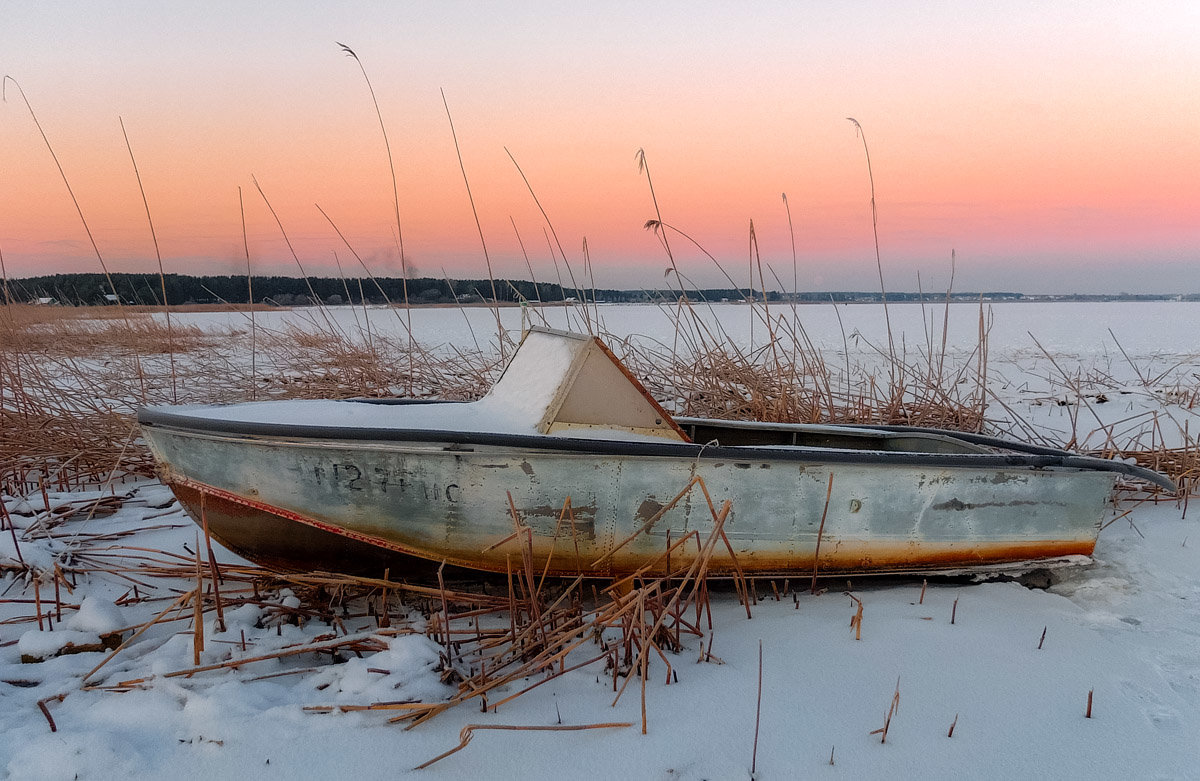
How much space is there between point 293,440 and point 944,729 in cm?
202

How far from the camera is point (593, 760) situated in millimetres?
1641

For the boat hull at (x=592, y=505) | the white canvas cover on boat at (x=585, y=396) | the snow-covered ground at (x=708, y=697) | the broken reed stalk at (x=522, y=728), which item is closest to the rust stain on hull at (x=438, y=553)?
the boat hull at (x=592, y=505)

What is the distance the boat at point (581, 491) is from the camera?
2.30 m

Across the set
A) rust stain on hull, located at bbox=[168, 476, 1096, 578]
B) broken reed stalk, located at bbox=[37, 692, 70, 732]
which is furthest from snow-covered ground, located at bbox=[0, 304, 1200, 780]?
rust stain on hull, located at bbox=[168, 476, 1096, 578]

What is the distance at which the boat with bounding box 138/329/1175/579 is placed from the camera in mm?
2299

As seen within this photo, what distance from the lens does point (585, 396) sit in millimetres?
2703

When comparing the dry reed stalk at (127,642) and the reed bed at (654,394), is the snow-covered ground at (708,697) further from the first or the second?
the reed bed at (654,394)

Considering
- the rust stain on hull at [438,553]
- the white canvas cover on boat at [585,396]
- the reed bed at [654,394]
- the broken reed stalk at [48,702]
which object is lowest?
the broken reed stalk at [48,702]

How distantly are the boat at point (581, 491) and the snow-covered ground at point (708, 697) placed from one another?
208 millimetres

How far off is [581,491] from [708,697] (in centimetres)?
77

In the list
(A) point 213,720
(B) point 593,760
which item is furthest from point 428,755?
(A) point 213,720

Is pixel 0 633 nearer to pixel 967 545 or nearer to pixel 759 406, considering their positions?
pixel 967 545

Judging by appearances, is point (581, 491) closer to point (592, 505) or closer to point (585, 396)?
point (592, 505)

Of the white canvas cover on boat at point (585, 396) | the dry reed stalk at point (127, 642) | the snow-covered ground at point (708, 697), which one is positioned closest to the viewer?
the snow-covered ground at point (708, 697)
